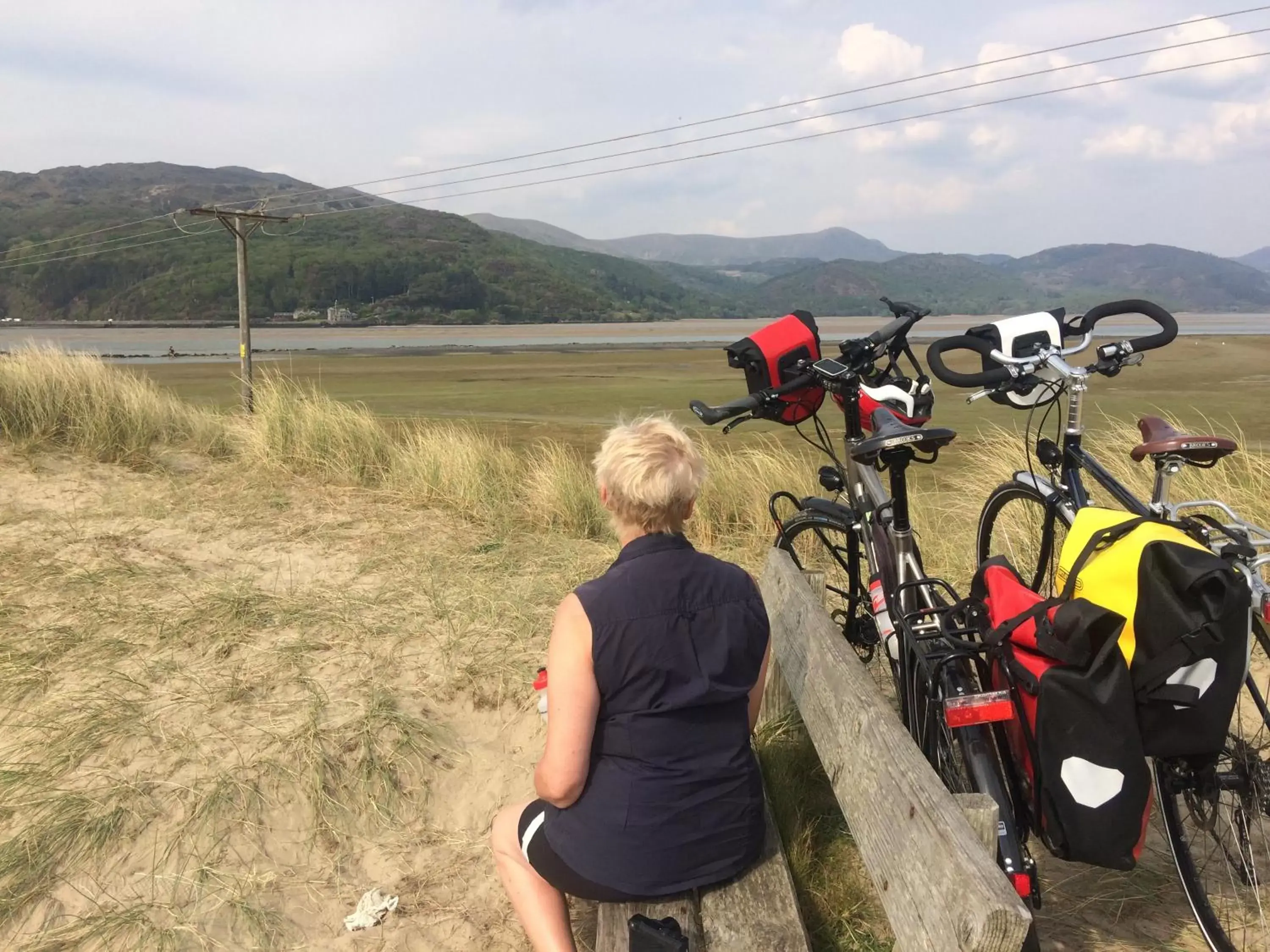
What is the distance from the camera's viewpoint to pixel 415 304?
119375 millimetres

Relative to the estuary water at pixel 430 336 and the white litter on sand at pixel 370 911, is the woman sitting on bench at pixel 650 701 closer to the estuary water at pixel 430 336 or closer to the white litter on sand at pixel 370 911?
the white litter on sand at pixel 370 911

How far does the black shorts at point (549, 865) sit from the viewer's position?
2080mm

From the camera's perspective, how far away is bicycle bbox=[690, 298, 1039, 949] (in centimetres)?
208

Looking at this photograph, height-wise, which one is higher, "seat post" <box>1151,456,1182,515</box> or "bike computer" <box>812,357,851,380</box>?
"bike computer" <box>812,357,851,380</box>

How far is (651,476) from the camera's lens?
204 cm

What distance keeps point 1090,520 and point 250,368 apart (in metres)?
16.9

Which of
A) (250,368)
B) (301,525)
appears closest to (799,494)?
(301,525)

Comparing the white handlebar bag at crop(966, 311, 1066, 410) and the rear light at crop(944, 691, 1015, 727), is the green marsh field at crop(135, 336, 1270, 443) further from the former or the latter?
the rear light at crop(944, 691, 1015, 727)

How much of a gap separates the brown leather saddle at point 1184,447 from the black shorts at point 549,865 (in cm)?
198

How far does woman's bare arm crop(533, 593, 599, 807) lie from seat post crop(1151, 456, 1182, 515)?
1.83m

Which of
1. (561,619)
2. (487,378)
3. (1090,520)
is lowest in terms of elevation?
(487,378)

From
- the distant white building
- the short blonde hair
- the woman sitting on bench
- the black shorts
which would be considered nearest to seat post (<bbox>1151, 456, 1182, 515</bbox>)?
the woman sitting on bench

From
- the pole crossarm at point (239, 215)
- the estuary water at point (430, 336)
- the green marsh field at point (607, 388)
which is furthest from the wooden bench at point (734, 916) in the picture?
the estuary water at point (430, 336)

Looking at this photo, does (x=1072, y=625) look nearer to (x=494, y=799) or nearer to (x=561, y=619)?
(x=561, y=619)
